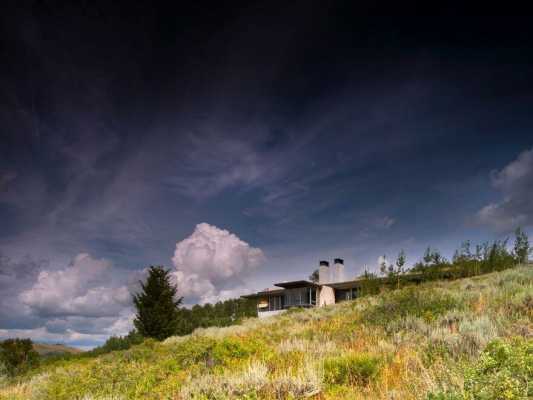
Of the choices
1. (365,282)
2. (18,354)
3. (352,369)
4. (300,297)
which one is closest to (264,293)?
(300,297)

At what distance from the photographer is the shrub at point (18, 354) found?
1877 cm

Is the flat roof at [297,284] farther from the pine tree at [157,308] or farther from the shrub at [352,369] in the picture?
the shrub at [352,369]

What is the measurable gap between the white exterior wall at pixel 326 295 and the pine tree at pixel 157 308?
1790 cm

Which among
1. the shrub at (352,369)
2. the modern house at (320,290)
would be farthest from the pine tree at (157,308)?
the shrub at (352,369)

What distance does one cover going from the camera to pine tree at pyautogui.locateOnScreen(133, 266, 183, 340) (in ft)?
88.5

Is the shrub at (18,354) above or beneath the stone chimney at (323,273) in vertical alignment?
beneath

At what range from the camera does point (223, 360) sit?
776 centimetres

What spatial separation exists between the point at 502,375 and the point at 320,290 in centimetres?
3961

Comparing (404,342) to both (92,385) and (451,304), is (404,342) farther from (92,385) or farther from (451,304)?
(92,385)

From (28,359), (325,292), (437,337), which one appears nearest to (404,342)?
(437,337)

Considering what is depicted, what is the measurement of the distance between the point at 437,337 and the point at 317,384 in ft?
11.4

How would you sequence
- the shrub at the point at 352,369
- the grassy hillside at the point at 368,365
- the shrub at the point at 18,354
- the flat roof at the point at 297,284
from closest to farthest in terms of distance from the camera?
the grassy hillside at the point at 368,365, the shrub at the point at 352,369, the shrub at the point at 18,354, the flat roof at the point at 297,284

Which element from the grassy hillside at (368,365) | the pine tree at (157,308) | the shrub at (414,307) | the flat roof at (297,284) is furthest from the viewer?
the flat roof at (297,284)

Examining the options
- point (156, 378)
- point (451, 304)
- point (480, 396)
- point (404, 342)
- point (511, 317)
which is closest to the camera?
point (480, 396)
